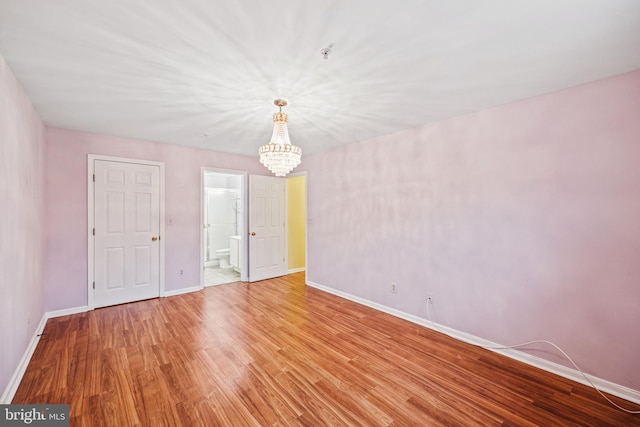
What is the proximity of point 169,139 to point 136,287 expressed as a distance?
240 centimetres

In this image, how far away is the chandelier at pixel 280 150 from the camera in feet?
8.03

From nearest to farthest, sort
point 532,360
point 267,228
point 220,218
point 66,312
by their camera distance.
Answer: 1. point 532,360
2. point 66,312
3. point 267,228
4. point 220,218

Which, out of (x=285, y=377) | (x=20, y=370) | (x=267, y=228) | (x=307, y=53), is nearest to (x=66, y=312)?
(x=20, y=370)

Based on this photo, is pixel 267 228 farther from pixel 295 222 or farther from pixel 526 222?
pixel 526 222

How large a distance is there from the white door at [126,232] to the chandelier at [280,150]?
2.66 m

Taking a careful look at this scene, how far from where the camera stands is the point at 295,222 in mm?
Answer: 5887

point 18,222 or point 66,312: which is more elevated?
point 18,222

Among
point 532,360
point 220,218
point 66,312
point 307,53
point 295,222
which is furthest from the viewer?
point 220,218

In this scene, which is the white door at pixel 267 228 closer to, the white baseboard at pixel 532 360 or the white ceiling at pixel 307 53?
the white ceiling at pixel 307 53

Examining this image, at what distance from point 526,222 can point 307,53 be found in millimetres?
2531

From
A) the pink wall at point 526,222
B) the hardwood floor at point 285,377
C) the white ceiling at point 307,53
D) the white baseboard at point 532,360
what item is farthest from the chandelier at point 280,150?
the white baseboard at point 532,360

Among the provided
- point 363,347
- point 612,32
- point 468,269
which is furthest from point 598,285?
point 363,347

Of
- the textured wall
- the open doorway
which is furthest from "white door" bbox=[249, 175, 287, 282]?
the open doorway

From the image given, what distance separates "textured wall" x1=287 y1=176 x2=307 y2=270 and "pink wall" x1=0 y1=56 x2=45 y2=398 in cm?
383
